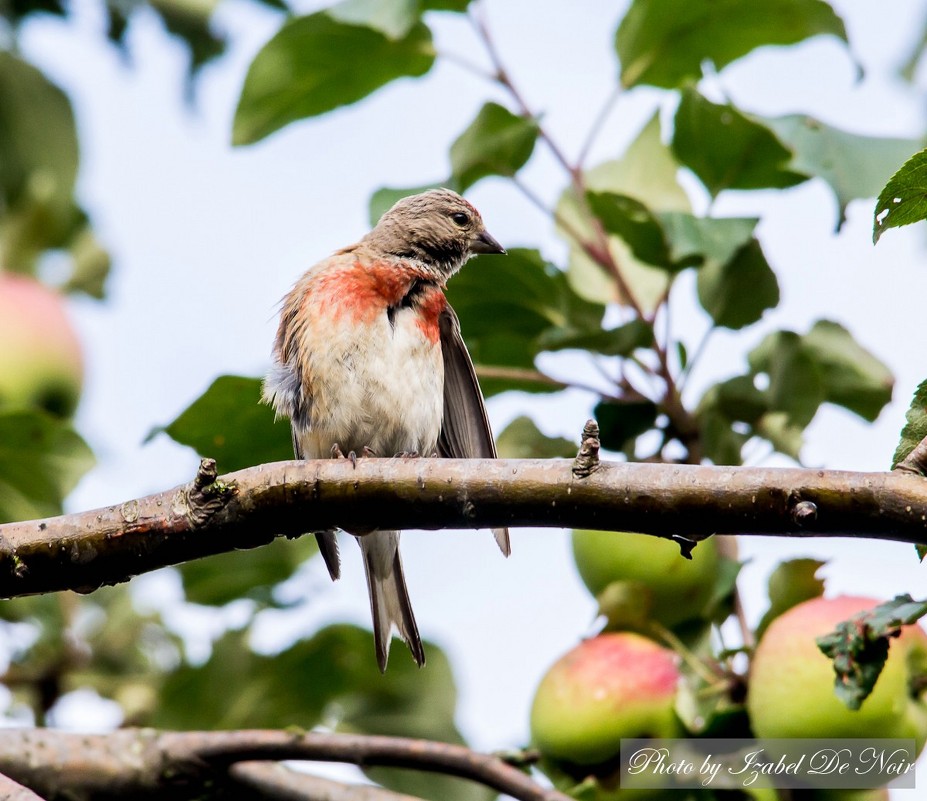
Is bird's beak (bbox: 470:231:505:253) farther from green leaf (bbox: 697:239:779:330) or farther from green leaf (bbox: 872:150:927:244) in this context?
green leaf (bbox: 872:150:927:244)

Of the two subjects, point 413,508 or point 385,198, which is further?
point 385,198

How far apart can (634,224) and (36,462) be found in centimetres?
222

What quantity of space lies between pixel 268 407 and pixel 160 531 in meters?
1.57

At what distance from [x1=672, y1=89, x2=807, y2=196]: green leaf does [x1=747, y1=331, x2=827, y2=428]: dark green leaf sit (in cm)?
60

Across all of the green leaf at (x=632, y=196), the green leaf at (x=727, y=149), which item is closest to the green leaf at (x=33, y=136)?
the green leaf at (x=632, y=196)

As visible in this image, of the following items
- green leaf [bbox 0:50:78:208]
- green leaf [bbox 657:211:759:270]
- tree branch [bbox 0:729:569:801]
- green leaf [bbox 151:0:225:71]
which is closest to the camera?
tree branch [bbox 0:729:569:801]

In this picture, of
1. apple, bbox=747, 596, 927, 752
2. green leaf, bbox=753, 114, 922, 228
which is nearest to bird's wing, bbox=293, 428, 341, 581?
apple, bbox=747, 596, 927, 752

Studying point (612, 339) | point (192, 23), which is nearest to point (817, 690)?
point (612, 339)

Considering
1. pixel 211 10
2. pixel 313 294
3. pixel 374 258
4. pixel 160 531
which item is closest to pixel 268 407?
pixel 313 294

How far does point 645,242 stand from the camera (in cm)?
406

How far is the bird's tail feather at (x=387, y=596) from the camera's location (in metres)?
4.47

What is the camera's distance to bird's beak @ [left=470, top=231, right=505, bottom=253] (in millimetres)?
5008

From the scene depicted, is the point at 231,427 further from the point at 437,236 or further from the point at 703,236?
the point at 703,236

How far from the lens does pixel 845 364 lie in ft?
13.8
